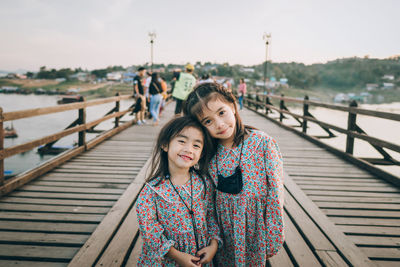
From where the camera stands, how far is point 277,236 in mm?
1421

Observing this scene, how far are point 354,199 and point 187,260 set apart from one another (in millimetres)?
2364

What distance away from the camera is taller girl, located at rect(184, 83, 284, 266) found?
1.42 m

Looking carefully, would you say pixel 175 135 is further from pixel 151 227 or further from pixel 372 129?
pixel 372 129

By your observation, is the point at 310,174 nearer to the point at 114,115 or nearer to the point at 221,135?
the point at 221,135

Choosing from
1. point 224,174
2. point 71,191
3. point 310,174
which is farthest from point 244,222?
point 310,174

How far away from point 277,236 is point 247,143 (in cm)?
50

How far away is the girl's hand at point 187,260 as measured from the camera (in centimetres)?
131

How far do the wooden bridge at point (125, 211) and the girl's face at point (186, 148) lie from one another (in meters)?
0.86

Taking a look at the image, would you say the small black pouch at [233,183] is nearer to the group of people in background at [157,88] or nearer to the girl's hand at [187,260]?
the girl's hand at [187,260]

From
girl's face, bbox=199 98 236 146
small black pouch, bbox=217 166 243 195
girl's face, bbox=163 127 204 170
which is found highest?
girl's face, bbox=199 98 236 146

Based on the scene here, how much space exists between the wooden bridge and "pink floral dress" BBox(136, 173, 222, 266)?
558 millimetres

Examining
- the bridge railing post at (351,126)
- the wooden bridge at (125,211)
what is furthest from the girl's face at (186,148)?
the bridge railing post at (351,126)

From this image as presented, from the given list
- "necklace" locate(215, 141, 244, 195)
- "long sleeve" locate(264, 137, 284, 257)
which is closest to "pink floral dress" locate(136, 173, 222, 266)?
"necklace" locate(215, 141, 244, 195)

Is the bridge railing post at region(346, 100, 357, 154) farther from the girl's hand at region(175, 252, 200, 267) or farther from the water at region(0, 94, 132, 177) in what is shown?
the water at region(0, 94, 132, 177)
